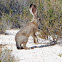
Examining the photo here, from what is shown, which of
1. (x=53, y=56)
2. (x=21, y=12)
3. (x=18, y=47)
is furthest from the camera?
(x=21, y=12)

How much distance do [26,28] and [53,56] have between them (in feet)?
5.87

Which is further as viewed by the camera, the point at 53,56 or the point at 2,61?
the point at 53,56

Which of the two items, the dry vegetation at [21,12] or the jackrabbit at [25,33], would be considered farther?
the dry vegetation at [21,12]

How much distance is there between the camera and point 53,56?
5262 millimetres

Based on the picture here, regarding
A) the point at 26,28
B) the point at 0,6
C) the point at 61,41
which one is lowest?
the point at 61,41

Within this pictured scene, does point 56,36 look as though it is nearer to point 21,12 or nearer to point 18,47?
point 18,47

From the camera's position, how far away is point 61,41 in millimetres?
7641

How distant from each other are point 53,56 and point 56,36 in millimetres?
2121

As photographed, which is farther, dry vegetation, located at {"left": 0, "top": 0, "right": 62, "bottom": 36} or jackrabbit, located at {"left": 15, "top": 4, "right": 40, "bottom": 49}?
dry vegetation, located at {"left": 0, "top": 0, "right": 62, "bottom": 36}

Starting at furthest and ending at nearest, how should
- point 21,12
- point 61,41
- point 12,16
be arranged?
point 21,12, point 12,16, point 61,41

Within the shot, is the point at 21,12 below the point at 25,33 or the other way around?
the other way around

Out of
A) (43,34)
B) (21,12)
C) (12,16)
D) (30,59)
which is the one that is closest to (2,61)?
(30,59)

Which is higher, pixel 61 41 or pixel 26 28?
pixel 26 28

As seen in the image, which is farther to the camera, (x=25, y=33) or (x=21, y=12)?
(x=21, y=12)
